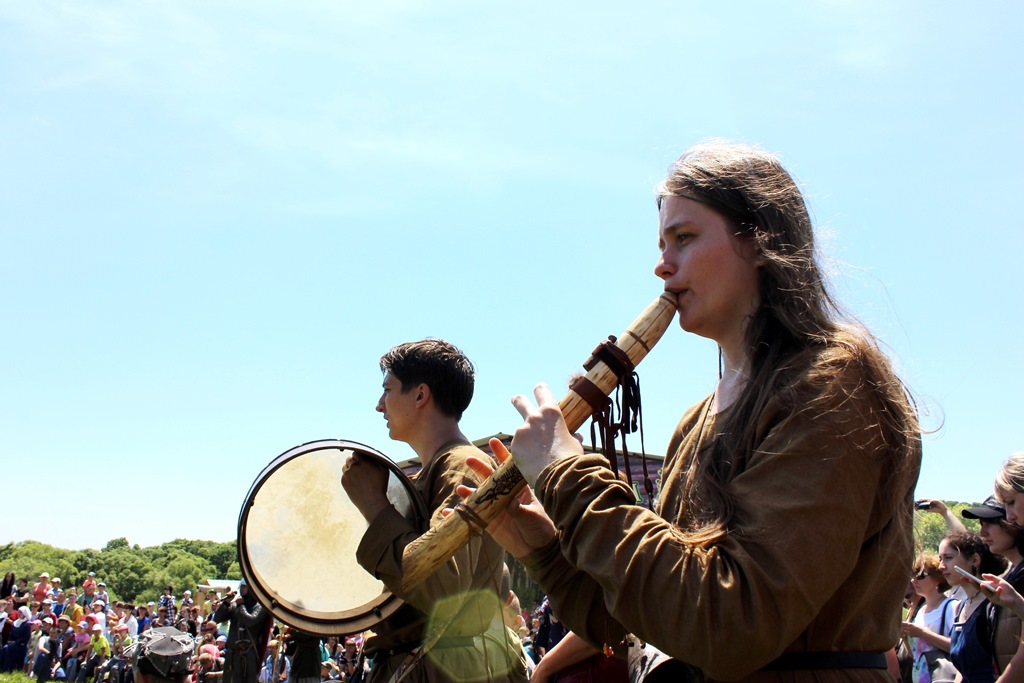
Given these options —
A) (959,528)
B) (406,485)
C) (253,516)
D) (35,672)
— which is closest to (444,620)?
(406,485)

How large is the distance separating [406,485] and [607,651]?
4.06 ft

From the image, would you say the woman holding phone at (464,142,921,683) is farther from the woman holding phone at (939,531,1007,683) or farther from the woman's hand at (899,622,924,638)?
the woman's hand at (899,622,924,638)

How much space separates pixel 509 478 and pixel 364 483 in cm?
118

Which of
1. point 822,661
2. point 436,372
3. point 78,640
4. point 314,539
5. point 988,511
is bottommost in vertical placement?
point 78,640

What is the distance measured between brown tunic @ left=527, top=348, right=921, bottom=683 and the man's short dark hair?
2.19 m

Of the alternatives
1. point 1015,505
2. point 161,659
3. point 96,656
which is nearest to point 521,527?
point 161,659

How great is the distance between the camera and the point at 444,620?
3.27 metres

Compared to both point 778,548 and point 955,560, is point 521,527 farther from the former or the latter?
point 955,560

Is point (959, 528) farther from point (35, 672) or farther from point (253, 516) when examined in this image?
point (35, 672)

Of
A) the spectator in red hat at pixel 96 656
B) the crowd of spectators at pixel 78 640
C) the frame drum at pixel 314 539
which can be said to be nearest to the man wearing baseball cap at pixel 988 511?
the frame drum at pixel 314 539

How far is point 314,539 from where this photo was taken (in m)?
3.24


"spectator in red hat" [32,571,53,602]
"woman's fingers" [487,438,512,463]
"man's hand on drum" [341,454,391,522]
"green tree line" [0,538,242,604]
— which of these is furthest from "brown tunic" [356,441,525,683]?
"green tree line" [0,538,242,604]

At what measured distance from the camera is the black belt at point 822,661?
66.4 inches

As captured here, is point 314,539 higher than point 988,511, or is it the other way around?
point 314,539
